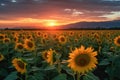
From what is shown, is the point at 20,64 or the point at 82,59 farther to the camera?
the point at 20,64

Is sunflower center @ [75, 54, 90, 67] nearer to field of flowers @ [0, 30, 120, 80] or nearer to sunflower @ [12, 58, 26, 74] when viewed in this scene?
field of flowers @ [0, 30, 120, 80]

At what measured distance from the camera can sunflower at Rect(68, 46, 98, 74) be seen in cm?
402

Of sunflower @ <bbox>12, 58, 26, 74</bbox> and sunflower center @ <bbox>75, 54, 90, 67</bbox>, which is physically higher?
sunflower center @ <bbox>75, 54, 90, 67</bbox>

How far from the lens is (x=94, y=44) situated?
1361cm

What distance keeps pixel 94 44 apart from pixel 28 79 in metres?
8.83

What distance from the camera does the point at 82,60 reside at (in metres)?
4.09

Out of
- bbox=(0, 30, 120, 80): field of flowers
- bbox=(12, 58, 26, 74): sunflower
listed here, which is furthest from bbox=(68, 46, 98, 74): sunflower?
bbox=(12, 58, 26, 74): sunflower

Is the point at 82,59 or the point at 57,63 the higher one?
the point at 82,59

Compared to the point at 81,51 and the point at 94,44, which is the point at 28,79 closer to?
the point at 81,51

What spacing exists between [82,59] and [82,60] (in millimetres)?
12

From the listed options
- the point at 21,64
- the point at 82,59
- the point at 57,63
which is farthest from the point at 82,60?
the point at 21,64

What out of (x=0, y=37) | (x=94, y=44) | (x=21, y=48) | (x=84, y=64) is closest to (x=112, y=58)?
(x=21, y=48)

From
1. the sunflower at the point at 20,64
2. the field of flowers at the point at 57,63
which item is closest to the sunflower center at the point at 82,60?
the field of flowers at the point at 57,63

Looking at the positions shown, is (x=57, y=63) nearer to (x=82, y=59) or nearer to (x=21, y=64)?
(x=21, y=64)
